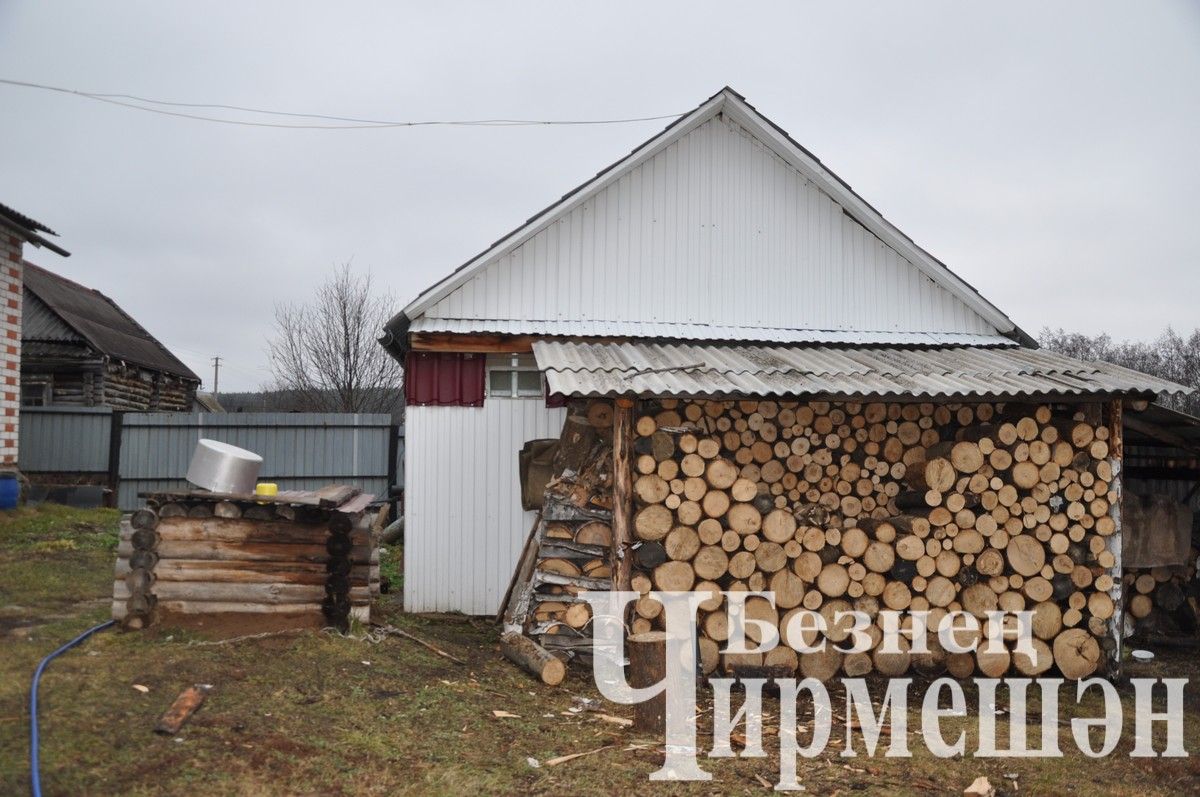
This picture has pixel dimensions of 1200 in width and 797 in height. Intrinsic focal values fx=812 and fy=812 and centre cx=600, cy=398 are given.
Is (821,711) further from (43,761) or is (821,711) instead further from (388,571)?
(388,571)

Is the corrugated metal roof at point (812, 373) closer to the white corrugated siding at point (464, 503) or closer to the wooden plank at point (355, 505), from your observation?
the white corrugated siding at point (464, 503)

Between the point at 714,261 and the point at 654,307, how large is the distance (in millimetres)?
932

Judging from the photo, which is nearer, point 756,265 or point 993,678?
point 993,678

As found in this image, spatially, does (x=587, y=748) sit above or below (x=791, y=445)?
below

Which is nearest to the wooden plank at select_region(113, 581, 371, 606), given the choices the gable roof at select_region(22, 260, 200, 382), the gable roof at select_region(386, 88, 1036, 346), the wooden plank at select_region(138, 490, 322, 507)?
the wooden plank at select_region(138, 490, 322, 507)

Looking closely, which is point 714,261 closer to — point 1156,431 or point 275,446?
point 1156,431

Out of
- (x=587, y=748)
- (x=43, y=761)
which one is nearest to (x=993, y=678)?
(x=587, y=748)

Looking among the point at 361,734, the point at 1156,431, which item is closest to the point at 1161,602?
the point at 1156,431

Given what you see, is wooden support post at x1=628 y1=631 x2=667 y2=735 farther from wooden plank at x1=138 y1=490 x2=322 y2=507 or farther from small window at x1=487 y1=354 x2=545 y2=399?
small window at x1=487 y1=354 x2=545 y2=399

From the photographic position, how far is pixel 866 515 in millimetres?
7172

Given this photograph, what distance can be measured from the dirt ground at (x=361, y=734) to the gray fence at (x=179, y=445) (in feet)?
23.6

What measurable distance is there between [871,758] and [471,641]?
398cm

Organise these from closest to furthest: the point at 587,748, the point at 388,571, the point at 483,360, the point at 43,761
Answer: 1. the point at 43,761
2. the point at 587,748
3. the point at 483,360
4. the point at 388,571

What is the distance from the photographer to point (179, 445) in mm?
14445
